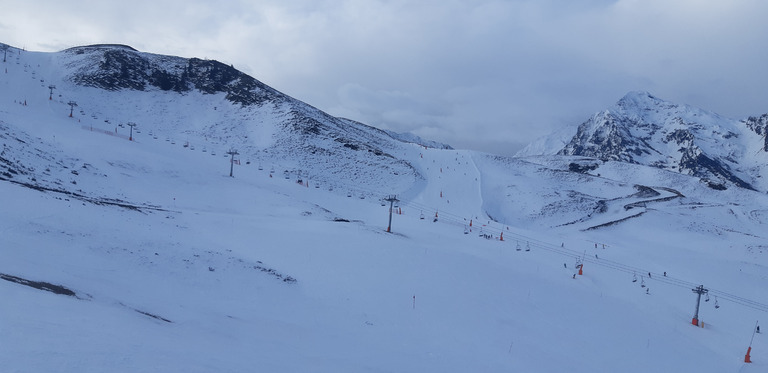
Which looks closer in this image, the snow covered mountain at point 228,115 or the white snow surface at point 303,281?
the white snow surface at point 303,281

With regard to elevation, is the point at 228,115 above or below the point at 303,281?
above

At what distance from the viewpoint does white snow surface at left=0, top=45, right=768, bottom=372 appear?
331 inches

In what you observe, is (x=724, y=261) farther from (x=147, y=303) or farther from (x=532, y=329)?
(x=147, y=303)

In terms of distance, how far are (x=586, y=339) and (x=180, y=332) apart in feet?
52.3

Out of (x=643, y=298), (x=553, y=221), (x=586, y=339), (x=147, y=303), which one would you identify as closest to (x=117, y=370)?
(x=147, y=303)

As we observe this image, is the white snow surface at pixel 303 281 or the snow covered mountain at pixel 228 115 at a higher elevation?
the snow covered mountain at pixel 228 115

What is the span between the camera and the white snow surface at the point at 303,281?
8.40 m

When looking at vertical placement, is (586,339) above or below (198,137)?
below

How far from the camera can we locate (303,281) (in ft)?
58.7

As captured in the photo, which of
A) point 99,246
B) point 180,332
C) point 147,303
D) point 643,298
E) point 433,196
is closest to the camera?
point 180,332

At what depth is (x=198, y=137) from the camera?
70.6 meters

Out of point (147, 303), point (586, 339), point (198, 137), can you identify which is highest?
point (198, 137)

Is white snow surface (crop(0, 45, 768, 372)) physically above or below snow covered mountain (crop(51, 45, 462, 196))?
below

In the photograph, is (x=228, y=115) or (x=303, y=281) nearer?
(x=303, y=281)
